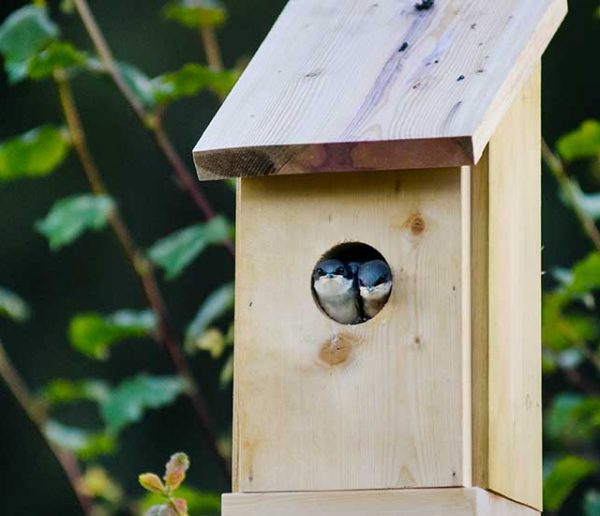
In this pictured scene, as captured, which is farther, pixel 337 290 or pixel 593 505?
pixel 593 505

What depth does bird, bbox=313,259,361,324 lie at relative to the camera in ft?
8.85

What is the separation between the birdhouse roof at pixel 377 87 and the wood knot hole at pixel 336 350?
0.85ft

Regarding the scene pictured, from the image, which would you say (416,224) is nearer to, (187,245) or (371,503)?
(371,503)

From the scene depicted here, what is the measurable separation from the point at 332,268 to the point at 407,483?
1.19 ft

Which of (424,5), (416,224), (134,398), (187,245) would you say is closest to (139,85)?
(187,245)

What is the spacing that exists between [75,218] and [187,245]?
9.3 inches

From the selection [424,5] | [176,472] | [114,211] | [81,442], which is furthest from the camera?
[81,442]

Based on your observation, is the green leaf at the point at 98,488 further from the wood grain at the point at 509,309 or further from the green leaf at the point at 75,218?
the wood grain at the point at 509,309

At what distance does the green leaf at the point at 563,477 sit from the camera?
342cm

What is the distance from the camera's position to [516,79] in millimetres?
2766

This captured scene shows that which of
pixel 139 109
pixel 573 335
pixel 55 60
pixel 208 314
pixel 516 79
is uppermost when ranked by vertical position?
pixel 516 79

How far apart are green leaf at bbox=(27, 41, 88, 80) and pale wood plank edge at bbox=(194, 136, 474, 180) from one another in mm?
701

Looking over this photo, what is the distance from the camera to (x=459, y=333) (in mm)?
2604

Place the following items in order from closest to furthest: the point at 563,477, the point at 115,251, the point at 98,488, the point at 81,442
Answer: the point at 563,477
the point at 81,442
the point at 98,488
the point at 115,251
